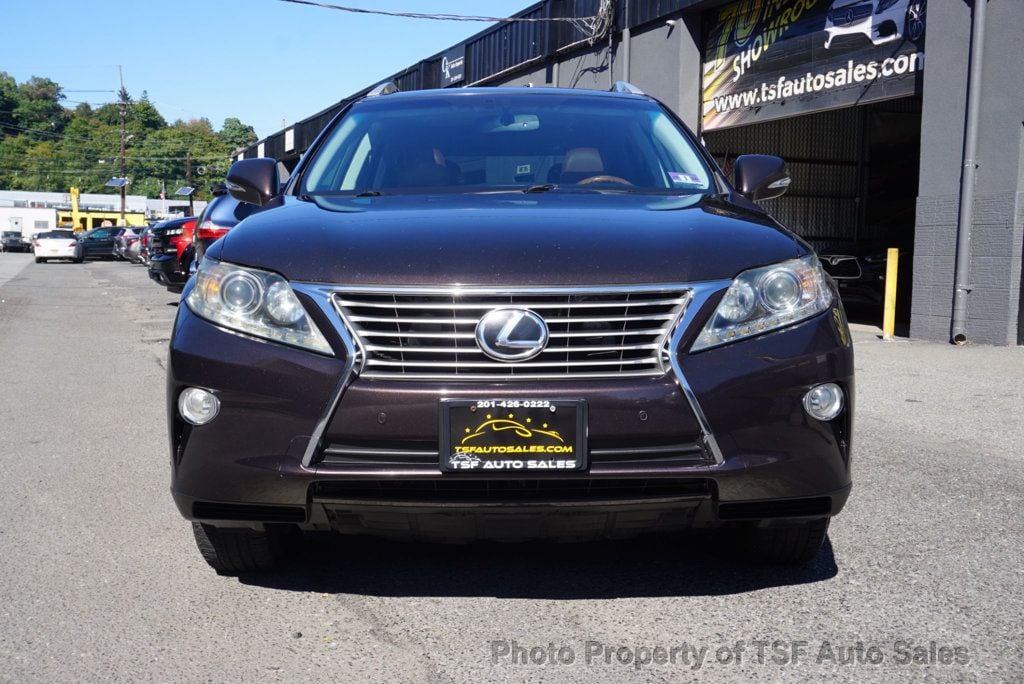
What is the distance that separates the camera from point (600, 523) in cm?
280

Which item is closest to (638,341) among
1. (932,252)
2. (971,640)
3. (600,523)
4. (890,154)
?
(600,523)

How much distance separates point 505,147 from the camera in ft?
13.7

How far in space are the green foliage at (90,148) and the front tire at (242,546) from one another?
126 metres

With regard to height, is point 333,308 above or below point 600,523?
above

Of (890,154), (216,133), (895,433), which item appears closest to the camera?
(895,433)

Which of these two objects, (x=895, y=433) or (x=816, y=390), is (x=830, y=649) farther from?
(x=895, y=433)

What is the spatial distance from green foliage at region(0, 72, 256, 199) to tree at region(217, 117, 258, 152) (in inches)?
41.1

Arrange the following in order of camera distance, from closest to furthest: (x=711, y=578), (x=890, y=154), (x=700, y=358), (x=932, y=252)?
1. (x=700, y=358)
2. (x=711, y=578)
3. (x=932, y=252)
4. (x=890, y=154)

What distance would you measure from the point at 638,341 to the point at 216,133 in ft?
539

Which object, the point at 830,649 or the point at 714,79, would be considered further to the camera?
the point at 714,79

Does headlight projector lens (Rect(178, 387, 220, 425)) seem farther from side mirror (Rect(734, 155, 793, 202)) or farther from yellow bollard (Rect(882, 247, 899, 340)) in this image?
yellow bollard (Rect(882, 247, 899, 340))

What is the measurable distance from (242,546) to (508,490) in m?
0.98

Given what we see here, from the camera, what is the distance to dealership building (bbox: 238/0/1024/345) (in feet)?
37.3

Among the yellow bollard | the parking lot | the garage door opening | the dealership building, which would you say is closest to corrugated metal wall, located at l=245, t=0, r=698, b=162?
the dealership building
